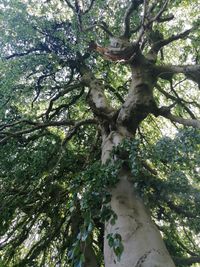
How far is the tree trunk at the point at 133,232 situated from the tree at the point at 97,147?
11 millimetres

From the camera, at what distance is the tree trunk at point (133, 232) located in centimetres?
249

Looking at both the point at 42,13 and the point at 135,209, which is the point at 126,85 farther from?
the point at 135,209

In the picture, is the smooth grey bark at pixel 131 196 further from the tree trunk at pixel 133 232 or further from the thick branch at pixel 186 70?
the thick branch at pixel 186 70

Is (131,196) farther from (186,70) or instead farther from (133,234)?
(186,70)

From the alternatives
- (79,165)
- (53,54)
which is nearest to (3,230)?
(79,165)

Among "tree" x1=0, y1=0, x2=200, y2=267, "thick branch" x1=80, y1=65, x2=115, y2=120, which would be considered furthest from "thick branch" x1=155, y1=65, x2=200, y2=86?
"thick branch" x1=80, y1=65, x2=115, y2=120

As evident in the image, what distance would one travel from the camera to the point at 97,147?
6203 millimetres

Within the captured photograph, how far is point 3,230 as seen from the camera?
4680mm

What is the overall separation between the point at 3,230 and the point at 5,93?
10.7ft

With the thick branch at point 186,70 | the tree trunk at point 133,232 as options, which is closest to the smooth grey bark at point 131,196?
the tree trunk at point 133,232

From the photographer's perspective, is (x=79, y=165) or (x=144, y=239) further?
(x=79, y=165)

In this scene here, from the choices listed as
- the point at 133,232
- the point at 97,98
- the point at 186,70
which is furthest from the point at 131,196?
the point at 97,98

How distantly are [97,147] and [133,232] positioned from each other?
3472mm

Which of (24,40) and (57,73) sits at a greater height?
(24,40)
